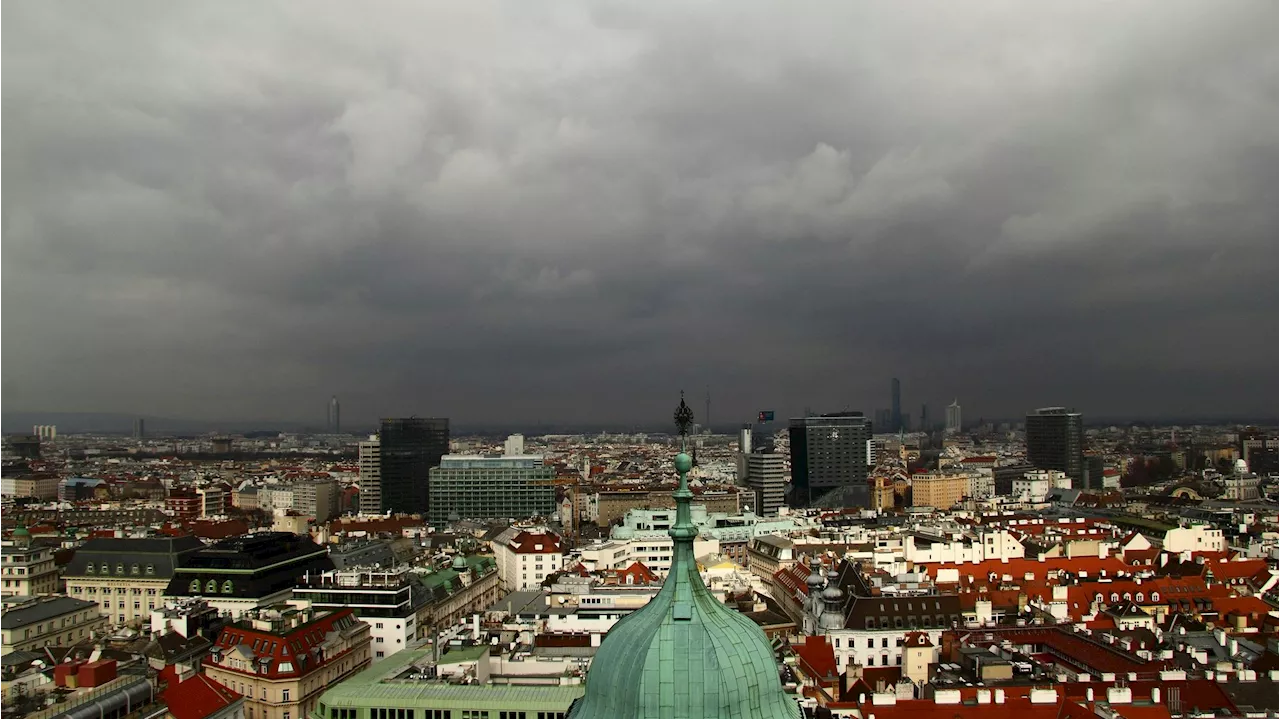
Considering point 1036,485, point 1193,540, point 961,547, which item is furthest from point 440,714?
point 1036,485

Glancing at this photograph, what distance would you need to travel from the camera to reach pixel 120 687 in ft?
131

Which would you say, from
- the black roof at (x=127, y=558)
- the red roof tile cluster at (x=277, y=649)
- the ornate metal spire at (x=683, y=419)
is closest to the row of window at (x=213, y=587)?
the black roof at (x=127, y=558)

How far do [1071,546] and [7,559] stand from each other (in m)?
82.5

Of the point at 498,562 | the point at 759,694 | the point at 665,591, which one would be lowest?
the point at 498,562

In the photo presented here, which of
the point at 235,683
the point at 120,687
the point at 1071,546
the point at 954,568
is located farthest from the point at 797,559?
the point at 120,687

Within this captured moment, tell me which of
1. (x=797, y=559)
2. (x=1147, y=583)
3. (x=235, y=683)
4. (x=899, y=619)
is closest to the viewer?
(x=235, y=683)

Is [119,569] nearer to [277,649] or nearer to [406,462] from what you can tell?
[277,649]

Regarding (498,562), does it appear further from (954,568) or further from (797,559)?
(954,568)

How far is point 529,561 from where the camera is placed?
3674 inches

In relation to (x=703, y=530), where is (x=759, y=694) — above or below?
above

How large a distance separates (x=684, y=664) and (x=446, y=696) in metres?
33.8

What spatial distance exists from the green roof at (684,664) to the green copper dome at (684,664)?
0.03 ft

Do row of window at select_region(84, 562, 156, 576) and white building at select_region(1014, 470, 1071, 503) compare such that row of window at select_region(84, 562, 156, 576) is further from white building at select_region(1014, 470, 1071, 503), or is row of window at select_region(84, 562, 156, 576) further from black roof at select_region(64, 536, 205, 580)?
white building at select_region(1014, 470, 1071, 503)

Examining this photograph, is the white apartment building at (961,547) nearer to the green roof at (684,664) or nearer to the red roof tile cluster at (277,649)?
the red roof tile cluster at (277,649)
